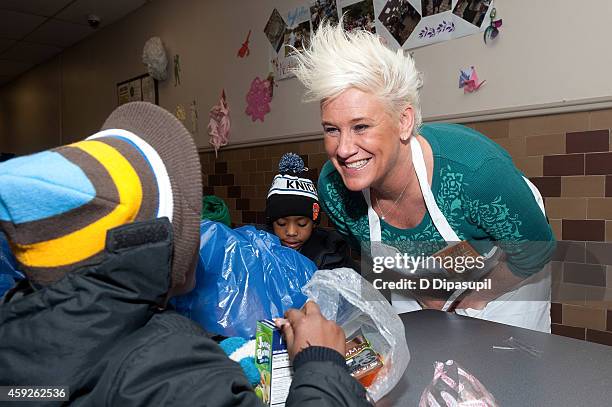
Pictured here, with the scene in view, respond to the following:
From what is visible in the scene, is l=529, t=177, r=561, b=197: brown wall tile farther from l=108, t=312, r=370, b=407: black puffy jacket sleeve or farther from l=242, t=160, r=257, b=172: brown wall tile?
l=242, t=160, r=257, b=172: brown wall tile

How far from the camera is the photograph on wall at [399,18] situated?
6.18ft

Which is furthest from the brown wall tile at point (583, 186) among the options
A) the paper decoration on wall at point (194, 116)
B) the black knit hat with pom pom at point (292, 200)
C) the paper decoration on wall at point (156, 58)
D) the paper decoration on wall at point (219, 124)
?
the paper decoration on wall at point (156, 58)

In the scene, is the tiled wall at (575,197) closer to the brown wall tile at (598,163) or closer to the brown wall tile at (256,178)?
the brown wall tile at (598,163)

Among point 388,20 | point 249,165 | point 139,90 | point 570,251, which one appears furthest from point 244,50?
point 570,251

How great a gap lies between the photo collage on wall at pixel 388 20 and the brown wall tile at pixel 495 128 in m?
0.33

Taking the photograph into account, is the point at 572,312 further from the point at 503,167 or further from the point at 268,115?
the point at 268,115

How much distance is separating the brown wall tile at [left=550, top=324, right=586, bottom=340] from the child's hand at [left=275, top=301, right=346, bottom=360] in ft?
4.02

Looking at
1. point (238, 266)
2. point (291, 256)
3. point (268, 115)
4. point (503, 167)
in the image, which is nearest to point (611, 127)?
point (503, 167)

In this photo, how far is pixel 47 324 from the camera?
466mm

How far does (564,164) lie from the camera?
1.50 metres

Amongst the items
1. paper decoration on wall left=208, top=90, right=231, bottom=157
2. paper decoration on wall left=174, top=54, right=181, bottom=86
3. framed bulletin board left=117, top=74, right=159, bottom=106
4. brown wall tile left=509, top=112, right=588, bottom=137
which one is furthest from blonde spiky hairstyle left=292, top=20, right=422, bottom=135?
framed bulletin board left=117, top=74, right=159, bottom=106

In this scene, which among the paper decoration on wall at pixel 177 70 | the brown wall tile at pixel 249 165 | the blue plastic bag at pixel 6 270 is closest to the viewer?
the blue plastic bag at pixel 6 270

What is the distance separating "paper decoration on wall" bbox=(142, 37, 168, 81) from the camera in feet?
11.3

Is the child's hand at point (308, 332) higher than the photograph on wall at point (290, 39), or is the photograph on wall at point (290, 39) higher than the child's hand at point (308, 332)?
the photograph on wall at point (290, 39)
